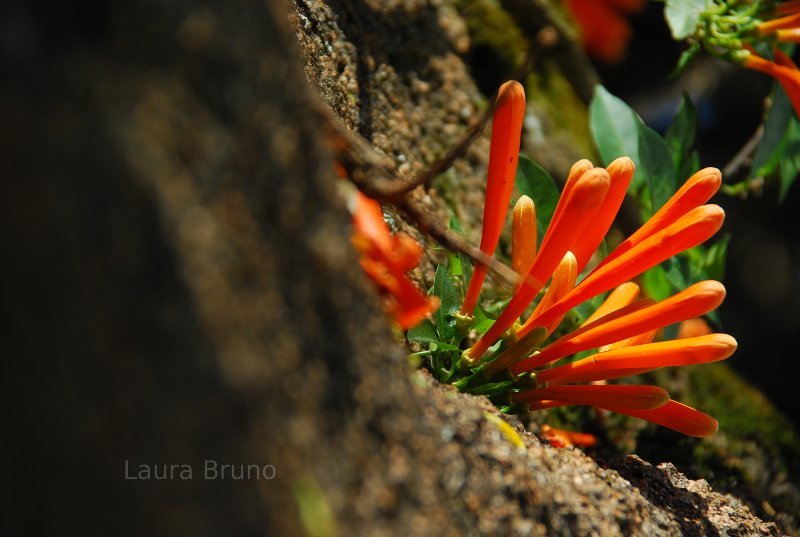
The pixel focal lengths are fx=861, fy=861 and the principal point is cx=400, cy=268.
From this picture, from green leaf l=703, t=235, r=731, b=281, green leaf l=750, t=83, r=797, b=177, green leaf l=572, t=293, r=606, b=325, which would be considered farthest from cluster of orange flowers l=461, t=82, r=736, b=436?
green leaf l=750, t=83, r=797, b=177

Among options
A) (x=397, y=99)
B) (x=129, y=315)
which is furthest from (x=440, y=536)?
(x=397, y=99)

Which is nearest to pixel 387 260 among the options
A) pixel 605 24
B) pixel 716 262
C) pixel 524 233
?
pixel 524 233

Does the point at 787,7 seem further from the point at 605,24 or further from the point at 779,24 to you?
the point at 605,24

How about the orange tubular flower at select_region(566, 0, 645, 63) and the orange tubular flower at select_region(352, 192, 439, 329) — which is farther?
the orange tubular flower at select_region(566, 0, 645, 63)

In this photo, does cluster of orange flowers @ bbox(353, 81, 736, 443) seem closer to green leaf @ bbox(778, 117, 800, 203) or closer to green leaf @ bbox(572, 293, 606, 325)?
green leaf @ bbox(572, 293, 606, 325)

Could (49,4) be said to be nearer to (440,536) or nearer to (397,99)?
(440,536)

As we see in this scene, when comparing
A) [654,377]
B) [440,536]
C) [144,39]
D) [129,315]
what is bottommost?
[654,377]

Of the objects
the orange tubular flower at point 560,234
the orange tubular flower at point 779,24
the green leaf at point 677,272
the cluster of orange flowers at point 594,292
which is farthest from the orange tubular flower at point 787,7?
the orange tubular flower at point 560,234
